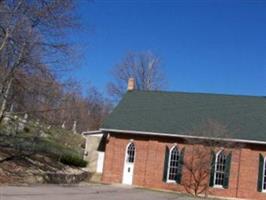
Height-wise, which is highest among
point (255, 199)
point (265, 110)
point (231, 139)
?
point (265, 110)

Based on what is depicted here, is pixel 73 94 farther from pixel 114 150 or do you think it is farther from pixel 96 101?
pixel 96 101

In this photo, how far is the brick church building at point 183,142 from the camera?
36.2 metres

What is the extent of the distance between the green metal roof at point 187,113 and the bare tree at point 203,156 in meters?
0.80

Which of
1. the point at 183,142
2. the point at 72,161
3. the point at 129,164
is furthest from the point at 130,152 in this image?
the point at 72,161

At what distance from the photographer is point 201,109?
4050cm

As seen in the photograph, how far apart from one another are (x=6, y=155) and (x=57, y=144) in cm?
1874

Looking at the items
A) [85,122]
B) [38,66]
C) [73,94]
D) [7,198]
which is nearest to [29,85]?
[38,66]

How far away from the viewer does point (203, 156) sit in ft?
118

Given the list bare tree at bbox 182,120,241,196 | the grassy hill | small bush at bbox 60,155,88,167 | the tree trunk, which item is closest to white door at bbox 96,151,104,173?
small bush at bbox 60,155,88,167

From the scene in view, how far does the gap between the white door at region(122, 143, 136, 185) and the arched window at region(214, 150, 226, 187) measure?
5894 millimetres

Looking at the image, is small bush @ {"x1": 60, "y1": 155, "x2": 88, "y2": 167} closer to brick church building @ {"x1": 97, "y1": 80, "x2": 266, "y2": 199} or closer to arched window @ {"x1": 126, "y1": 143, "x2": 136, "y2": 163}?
brick church building @ {"x1": 97, "y1": 80, "x2": 266, "y2": 199}

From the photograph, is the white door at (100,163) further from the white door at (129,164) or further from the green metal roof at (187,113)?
the white door at (129,164)

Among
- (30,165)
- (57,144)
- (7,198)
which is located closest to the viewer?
(7,198)

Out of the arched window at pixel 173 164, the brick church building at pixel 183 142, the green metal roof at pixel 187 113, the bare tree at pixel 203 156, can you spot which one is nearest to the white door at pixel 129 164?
the brick church building at pixel 183 142
